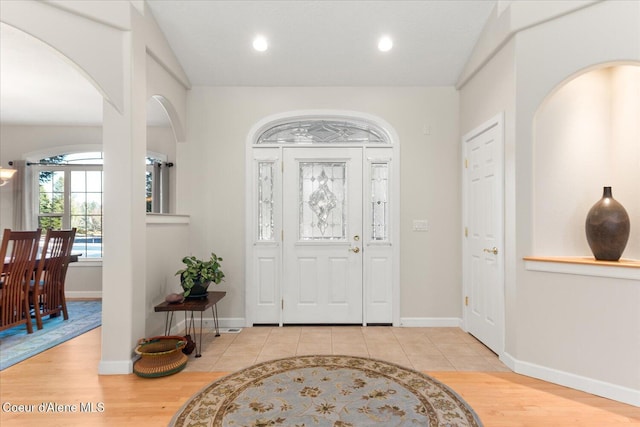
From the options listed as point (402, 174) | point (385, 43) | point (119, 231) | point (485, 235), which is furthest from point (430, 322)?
point (119, 231)

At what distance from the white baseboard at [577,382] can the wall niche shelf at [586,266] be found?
77 cm

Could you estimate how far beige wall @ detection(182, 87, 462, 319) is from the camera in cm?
405

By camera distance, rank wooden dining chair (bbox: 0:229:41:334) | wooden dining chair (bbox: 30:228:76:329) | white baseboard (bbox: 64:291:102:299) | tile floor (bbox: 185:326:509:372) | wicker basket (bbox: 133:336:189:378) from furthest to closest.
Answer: white baseboard (bbox: 64:291:102:299), wooden dining chair (bbox: 30:228:76:329), wooden dining chair (bbox: 0:229:41:334), tile floor (bbox: 185:326:509:372), wicker basket (bbox: 133:336:189:378)

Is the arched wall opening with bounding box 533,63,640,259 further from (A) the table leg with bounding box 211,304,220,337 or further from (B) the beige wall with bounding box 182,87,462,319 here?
(A) the table leg with bounding box 211,304,220,337

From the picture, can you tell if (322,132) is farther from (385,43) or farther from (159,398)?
(159,398)

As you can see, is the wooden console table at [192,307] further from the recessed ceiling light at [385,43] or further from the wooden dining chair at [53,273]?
the recessed ceiling light at [385,43]

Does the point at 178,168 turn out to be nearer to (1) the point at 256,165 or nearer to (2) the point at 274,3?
(1) the point at 256,165

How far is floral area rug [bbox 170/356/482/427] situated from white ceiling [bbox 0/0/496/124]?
10.1 ft

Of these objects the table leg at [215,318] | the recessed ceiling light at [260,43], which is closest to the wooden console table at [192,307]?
the table leg at [215,318]

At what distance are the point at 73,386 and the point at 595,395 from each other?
387 centimetres

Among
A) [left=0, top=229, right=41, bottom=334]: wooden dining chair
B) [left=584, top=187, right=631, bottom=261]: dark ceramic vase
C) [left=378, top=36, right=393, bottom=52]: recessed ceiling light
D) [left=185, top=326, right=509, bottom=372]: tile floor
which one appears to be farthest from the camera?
[left=0, top=229, right=41, bottom=334]: wooden dining chair

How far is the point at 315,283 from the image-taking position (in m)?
4.09

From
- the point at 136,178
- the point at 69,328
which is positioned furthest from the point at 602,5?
the point at 69,328

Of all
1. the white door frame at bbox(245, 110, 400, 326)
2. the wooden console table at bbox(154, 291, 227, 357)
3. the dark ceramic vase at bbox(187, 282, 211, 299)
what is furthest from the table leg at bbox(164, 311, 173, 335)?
the white door frame at bbox(245, 110, 400, 326)
